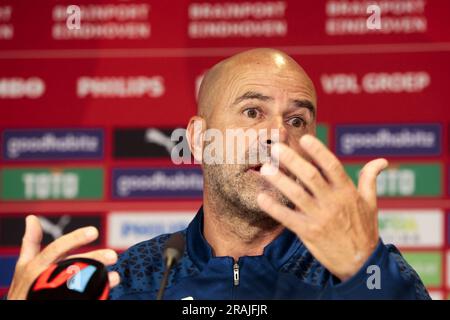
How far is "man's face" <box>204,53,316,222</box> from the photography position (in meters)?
1.46

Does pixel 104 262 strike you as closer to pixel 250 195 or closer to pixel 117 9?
pixel 250 195

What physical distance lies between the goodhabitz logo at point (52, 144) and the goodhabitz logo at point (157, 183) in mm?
107

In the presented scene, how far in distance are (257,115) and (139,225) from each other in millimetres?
1035

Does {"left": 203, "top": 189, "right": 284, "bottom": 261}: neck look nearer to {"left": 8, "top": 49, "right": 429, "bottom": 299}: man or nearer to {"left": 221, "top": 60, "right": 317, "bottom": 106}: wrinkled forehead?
{"left": 8, "top": 49, "right": 429, "bottom": 299}: man

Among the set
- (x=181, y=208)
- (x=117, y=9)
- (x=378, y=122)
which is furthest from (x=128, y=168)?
(x=378, y=122)

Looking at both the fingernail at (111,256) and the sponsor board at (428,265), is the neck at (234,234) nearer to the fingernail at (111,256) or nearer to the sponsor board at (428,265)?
the fingernail at (111,256)

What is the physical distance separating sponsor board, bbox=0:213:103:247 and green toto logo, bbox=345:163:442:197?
2.65ft

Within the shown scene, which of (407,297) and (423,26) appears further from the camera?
(423,26)

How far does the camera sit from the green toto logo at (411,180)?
7.93 ft

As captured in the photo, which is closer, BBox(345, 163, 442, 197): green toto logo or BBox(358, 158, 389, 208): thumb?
BBox(358, 158, 389, 208): thumb

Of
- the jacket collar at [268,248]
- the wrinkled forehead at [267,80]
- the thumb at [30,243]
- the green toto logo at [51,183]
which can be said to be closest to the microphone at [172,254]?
the thumb at [30,243]

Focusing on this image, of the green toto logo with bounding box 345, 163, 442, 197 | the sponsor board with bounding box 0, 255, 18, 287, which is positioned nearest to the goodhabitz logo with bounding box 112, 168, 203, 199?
the sponsor board with bounding box 0, 255, 18, 287

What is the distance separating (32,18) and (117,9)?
0.27 meters
